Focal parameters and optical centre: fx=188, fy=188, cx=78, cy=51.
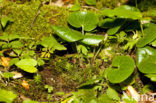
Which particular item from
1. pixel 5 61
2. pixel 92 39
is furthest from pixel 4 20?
pixel 92 39

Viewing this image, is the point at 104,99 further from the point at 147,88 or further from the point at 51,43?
the point at 51,43

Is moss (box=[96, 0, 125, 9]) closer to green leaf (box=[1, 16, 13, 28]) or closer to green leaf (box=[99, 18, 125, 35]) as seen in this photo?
green leaf (box=[99, 18, 125, 35])

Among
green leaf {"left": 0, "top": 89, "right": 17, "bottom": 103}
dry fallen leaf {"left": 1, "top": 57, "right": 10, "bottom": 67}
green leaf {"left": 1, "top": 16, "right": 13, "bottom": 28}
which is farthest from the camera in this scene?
green leaf {"left": 1, "top": 16, "right": 13, "bottom": 28}

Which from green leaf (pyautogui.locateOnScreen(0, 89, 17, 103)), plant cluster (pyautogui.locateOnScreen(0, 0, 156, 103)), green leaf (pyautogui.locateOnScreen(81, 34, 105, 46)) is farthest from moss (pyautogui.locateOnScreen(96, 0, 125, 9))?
green leaf (pyautogui.locateOnScreen(0, 89, 17, 103))

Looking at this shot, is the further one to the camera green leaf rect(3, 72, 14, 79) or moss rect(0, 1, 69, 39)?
moss rect(0, 1, 69, 39)

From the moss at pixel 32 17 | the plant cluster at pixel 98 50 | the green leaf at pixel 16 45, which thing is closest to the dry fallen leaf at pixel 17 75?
the plant cluster at pixel 98 50

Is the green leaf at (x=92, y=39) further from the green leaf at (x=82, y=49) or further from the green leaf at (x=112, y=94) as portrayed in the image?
the green leaf at (x=112, y=94)

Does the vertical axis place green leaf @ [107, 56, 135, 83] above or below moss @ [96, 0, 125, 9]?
below
